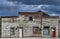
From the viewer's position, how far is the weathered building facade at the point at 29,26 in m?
26.0

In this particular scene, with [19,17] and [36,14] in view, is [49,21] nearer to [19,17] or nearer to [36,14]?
[36,14]

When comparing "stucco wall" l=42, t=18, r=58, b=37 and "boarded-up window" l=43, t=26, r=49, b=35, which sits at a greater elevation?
"stucco wall" l=42, t=18, r=58, b=37

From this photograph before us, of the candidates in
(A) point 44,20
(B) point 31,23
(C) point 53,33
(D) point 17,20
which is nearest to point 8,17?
(D) point 17,20

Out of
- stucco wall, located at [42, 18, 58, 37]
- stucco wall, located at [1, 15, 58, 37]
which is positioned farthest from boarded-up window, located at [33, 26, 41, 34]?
stucco wall, located at [42, 18, 58, 37]

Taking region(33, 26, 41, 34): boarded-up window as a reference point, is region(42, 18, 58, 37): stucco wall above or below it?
above

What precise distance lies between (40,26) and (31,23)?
1413 mm

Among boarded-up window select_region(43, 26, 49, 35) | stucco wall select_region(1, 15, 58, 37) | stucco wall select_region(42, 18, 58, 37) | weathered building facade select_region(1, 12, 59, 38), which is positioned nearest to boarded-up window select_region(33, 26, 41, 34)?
weathered building facade select_region(1, 12, 59, 38)

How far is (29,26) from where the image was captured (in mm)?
26016

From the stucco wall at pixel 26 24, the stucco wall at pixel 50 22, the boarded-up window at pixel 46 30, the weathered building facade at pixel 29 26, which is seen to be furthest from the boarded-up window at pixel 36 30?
the stucco wall at pixel 50 22

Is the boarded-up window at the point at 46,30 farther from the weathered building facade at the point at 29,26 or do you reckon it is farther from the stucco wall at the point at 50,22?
the stucco wall at the point at 50,22

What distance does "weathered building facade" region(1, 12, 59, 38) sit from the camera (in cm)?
2602

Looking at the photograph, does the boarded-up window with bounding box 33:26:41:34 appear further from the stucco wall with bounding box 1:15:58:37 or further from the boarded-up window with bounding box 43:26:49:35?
the boarded-up window with bounding box 43:26:49:35

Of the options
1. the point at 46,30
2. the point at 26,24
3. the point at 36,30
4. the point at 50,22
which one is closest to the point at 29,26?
the point at 26,24

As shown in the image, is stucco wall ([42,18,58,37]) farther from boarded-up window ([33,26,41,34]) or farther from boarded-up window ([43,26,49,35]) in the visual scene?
boarded-up window ([33,26,41,34])
